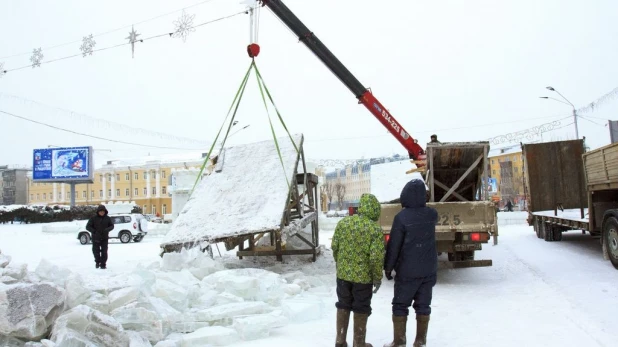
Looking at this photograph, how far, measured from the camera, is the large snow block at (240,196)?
894cm

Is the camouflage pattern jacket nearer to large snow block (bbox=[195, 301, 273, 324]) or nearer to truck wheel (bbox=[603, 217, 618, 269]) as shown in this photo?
large snow block (bbox=[195, 301, 273, 324])

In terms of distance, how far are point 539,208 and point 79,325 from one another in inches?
548

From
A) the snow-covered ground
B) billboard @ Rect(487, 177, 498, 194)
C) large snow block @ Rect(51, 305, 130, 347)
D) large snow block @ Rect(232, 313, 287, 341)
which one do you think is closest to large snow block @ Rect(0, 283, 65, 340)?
large snow block @ Rect(51, 305, 130, 347)

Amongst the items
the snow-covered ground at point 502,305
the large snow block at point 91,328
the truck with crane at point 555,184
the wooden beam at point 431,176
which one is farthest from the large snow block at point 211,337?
the truck with crane at point 555,184

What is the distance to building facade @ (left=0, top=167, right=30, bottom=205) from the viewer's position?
276 feet

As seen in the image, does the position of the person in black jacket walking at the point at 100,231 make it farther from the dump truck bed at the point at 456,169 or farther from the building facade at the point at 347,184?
the building facade at the point at 347,184

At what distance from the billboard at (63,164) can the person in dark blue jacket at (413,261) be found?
140 feet

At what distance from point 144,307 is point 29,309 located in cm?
108

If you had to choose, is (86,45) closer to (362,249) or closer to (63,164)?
(362,249)

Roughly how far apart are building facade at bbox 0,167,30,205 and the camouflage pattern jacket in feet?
305

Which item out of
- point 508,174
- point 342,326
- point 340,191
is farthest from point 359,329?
point 508,174

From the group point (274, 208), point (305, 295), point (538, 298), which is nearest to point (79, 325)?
point (305, 295)

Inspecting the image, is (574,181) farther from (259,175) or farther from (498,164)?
(498,164)

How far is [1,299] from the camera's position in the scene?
405cm
